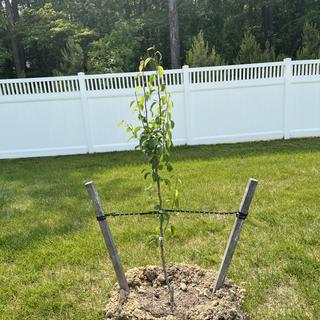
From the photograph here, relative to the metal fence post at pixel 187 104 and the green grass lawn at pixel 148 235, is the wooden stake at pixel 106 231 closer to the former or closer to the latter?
the green grass lawn at pixel 148 235

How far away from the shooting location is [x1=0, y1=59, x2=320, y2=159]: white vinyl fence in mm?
7562

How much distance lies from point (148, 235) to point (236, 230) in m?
1.49

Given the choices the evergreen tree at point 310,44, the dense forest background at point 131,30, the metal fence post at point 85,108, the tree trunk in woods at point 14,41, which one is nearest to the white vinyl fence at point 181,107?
the metal fence post at point 85,108

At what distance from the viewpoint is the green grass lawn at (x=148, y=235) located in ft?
8.83

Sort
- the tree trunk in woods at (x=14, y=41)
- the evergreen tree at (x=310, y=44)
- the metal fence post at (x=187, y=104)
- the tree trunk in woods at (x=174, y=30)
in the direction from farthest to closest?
1. the tree trunk in woods at (x=14, y=41)
2. the tree trunk in woods at (x=174, y=30)
3. the evergreen tree at (x=310, y=44)
4. the metal fence post at (x=187, y=104)

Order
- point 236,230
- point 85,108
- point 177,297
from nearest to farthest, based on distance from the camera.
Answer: point 236,230 < point 177,297 < point 85,108

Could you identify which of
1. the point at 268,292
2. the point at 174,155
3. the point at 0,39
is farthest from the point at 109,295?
the point at 0,39

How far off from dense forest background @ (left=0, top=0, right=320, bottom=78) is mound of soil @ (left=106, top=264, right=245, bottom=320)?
14.1 m

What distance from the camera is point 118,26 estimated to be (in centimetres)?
1762

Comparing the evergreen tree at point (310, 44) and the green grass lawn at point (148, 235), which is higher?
the evergreen tree at point (310, 44)

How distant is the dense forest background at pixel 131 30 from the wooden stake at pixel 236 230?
14.4m

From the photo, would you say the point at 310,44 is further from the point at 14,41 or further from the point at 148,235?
the point at 148,235

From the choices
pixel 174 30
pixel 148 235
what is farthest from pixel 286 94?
pixel 174 30

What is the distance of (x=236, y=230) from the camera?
7.72 ft
